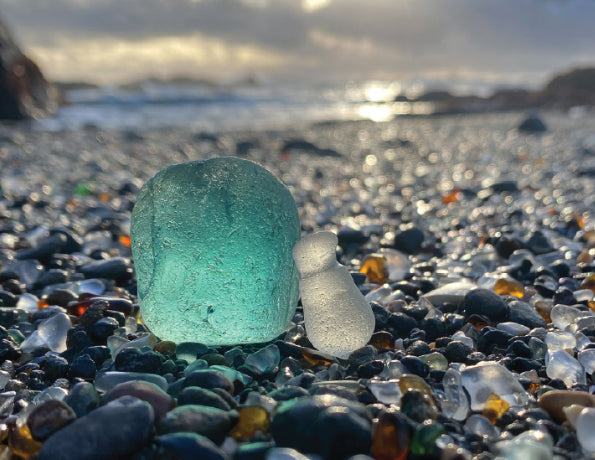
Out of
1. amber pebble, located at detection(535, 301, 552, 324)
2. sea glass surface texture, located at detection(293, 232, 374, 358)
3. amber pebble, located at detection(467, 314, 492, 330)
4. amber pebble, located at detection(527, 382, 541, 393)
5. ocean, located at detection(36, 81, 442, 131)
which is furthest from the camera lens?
ocean, located at detection(36, 81, 442, 131)

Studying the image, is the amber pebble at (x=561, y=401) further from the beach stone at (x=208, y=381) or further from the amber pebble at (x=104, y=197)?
the amber pebble at (x=104, y=197)

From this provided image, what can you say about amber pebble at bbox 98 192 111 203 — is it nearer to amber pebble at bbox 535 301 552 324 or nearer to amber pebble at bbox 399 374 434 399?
amber pebble at bbox 535 301 552 324

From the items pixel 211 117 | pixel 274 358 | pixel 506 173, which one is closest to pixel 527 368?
pixel 274 358

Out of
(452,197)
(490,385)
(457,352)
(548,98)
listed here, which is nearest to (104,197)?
(452,197)

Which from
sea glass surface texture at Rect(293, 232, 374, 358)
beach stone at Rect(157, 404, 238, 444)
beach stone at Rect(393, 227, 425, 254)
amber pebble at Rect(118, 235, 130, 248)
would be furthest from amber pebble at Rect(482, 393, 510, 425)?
amber pebble at Rect(118, 235, 130, 248)

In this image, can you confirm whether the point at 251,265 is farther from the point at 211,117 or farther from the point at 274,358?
the point at 211,117

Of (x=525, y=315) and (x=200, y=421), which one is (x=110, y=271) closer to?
(x=200, y=421)
